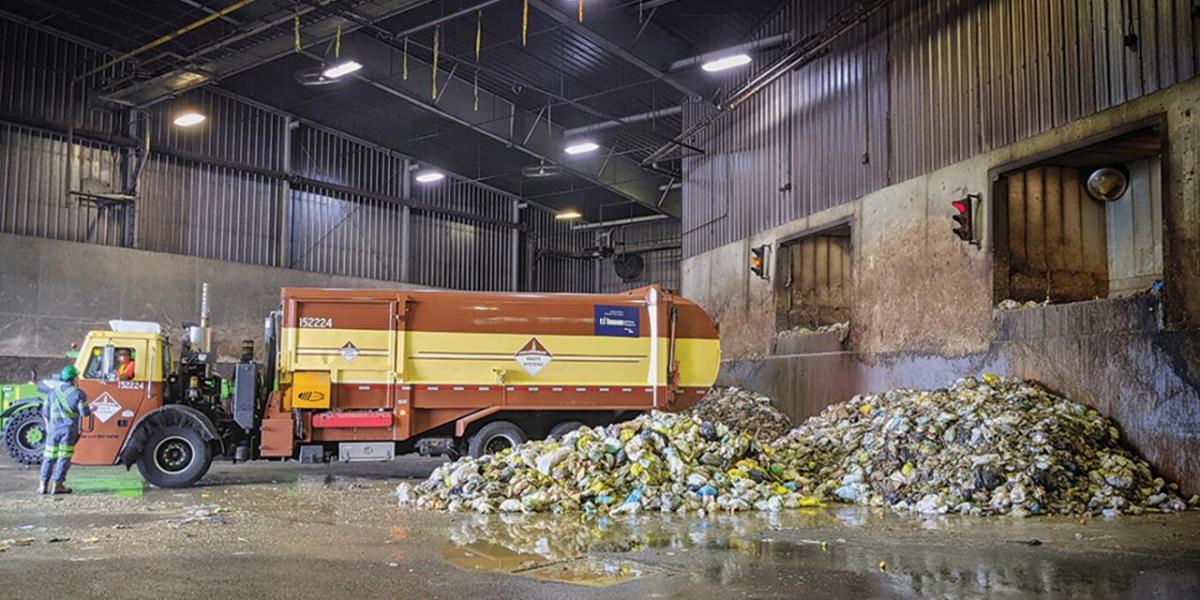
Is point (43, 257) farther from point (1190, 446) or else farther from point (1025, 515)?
point (1190, 446)

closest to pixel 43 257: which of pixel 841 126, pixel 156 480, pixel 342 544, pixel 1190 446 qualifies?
pixel 156 480

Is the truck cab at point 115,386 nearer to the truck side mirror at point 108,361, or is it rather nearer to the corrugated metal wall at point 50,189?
the truck side mirror at point 108,361

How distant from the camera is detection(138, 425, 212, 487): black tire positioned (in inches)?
460

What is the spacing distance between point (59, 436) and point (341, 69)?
8633 millimetres

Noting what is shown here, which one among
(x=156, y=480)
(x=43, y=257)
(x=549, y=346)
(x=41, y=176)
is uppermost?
(x=41, y=176)

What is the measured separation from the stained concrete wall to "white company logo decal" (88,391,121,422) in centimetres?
862

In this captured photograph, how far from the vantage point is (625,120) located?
74.6 ft

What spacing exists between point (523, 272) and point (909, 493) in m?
21.7

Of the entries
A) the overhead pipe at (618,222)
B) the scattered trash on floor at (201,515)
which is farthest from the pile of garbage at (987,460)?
the overhead pipe at (618,222)

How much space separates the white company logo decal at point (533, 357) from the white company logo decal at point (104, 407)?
5488mm

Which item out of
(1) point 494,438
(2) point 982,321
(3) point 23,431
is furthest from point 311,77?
(2) point 982,321

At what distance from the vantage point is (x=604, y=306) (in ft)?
43.8

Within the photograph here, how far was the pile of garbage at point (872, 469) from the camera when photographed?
9.59m

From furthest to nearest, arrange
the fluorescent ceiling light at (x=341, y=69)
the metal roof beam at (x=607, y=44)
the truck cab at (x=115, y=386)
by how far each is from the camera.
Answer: the fluorescent ceiling light at (x=341, y=69) < the metal roof beam at (x=607, y=44) < the truck cab at (x=115, y=386)
